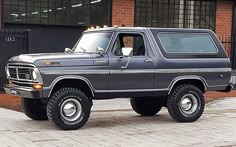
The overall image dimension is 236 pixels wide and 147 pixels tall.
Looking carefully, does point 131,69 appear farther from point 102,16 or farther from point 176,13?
point 176,13

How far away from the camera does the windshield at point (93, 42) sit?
9.76 m

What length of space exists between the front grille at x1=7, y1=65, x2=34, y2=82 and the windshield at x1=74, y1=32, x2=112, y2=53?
1.41 metres

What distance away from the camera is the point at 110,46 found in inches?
378

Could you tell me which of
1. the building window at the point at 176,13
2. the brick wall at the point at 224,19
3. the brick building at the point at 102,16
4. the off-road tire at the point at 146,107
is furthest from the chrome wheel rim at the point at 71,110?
the brick wall at the point at 224,19

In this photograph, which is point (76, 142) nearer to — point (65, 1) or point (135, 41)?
point (135, 41)

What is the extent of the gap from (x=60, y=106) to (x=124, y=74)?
144 cm

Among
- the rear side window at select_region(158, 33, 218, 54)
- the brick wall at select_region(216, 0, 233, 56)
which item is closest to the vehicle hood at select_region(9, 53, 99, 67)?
the rear side window at select_region(158, 33, 218, 54)

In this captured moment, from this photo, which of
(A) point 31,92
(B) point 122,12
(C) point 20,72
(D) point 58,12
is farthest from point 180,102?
(B) point 122,12

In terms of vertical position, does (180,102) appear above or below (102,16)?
below

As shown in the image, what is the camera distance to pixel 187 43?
1052 centimetres

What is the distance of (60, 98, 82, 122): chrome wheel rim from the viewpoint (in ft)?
29.9

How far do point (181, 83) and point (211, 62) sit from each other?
2.62 ft

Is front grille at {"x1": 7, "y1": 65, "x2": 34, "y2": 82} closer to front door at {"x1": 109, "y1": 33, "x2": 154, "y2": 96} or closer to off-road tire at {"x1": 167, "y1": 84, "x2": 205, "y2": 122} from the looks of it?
front door at {"x1": 109, "y1": 33, "x2": 154, "y2": 96}

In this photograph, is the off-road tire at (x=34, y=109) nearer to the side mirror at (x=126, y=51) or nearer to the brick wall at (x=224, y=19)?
the side mirror at (x=126, y=51)
